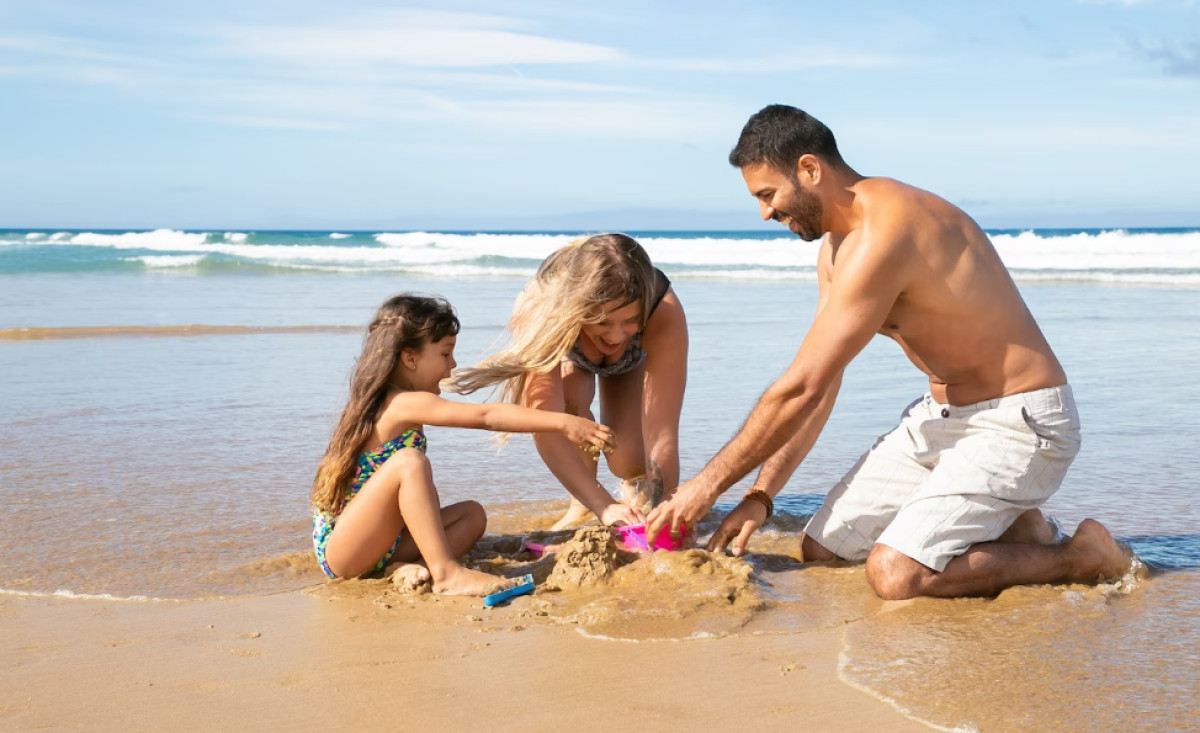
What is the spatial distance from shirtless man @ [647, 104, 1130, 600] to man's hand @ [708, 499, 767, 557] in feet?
0.06

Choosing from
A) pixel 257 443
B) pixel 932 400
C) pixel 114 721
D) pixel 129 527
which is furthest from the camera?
pixel 257 443

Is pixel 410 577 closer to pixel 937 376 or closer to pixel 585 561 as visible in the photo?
pixel 585 561

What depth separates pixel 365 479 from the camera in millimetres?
4145

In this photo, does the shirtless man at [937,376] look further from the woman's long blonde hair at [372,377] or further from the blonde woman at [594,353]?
the woman's long blonde hair at [372,377]

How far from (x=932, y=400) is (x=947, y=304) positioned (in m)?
0.61

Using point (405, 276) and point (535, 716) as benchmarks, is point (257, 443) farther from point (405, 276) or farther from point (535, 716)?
point (405, 276)

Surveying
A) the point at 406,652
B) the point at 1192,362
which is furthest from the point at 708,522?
the point at 1192,362

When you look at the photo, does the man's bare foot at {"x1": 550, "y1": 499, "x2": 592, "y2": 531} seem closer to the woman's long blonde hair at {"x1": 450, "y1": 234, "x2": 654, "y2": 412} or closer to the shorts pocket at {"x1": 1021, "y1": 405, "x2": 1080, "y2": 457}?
the woman's long blonde hair at {"x1": 450, "y1": 234, "x2": 654, "y2": 412}

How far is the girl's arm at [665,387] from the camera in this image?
4785 millimetres

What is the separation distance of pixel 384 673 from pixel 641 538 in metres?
1.36

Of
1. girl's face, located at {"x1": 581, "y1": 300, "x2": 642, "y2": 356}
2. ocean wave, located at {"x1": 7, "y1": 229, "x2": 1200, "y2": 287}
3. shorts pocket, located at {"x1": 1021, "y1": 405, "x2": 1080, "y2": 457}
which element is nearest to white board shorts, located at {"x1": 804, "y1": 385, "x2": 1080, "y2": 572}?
shorts pocket, located at {"x1": 1021, "y1": 405, "x2": 1080, "y2": 457}

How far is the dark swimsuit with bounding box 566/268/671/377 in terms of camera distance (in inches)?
191

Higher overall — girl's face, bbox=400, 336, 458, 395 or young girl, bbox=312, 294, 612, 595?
girl's face, bbox=400, 336, 458, 395

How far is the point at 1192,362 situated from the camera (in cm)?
941
